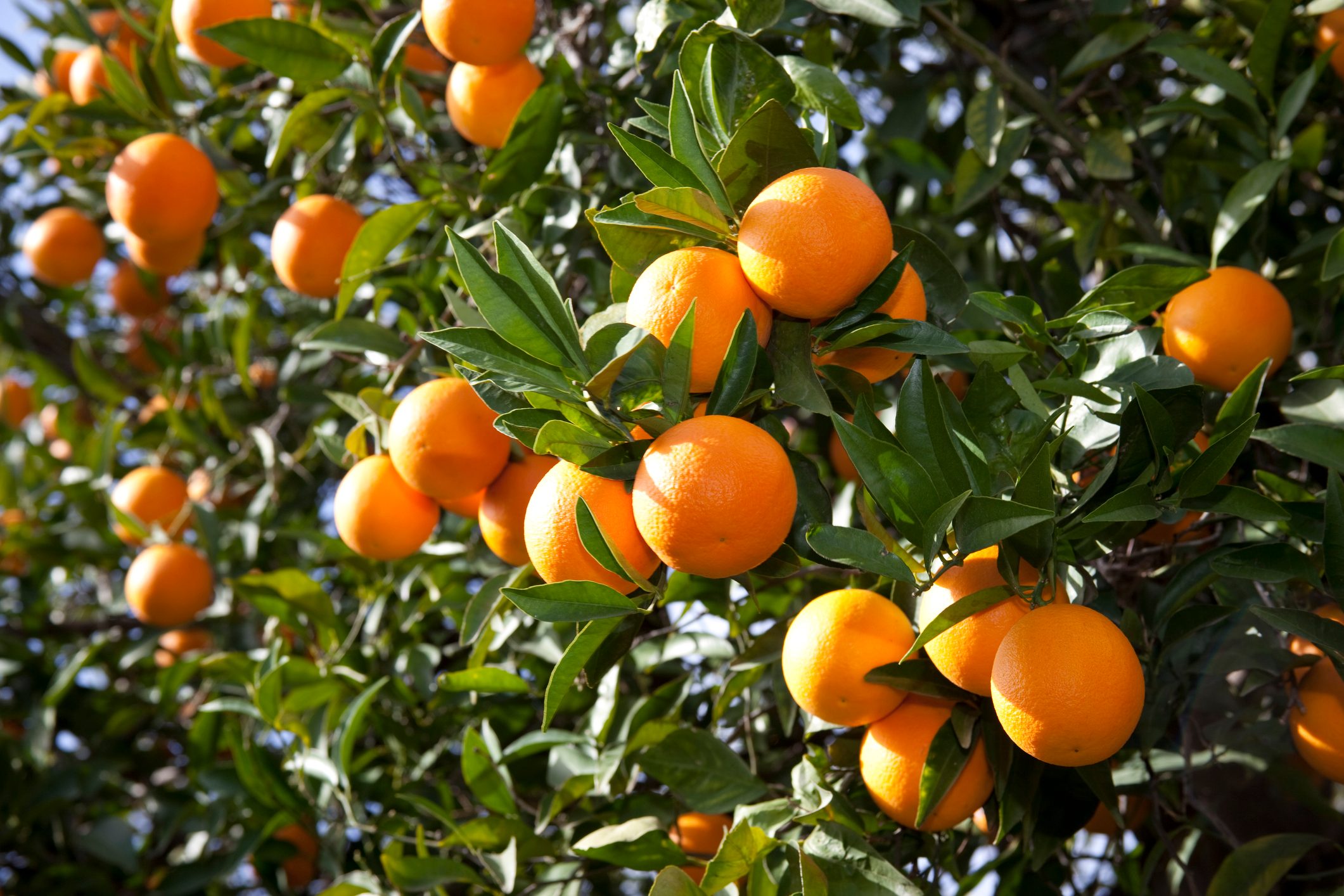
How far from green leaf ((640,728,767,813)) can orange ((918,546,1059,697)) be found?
1.35ft

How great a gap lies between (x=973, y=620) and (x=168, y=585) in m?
1.80

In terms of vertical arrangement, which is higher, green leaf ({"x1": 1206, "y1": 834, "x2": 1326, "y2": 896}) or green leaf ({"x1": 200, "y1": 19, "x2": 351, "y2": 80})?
green leaf ({"x1": 200, "y1": 19, "x2": 351, "y2": 80})

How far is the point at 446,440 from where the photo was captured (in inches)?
51.1

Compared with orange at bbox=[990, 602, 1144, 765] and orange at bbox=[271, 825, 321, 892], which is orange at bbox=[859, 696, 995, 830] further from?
orange at bbox=[271, 825, 321, 892]

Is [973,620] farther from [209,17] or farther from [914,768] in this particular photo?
[209,17]

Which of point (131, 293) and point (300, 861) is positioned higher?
point (131, 293)

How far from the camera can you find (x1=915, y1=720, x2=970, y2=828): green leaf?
115 cm

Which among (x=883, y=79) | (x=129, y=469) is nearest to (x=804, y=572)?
(x=883, y=79)

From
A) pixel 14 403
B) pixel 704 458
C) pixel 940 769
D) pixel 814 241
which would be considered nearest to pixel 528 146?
pixel 814 241

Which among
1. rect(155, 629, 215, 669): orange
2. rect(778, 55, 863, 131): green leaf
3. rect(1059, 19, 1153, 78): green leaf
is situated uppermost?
rect(778, 55, 863, 131): green leaf

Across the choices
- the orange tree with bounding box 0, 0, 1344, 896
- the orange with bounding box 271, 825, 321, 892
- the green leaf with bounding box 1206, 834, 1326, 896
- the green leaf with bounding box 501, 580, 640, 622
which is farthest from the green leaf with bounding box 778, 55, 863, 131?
the orange with bounding box 271, 825, 321, 892

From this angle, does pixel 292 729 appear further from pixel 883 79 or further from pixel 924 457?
pixel 883 79

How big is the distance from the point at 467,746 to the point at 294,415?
4.32 ft

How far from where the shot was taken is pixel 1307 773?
182 cm
